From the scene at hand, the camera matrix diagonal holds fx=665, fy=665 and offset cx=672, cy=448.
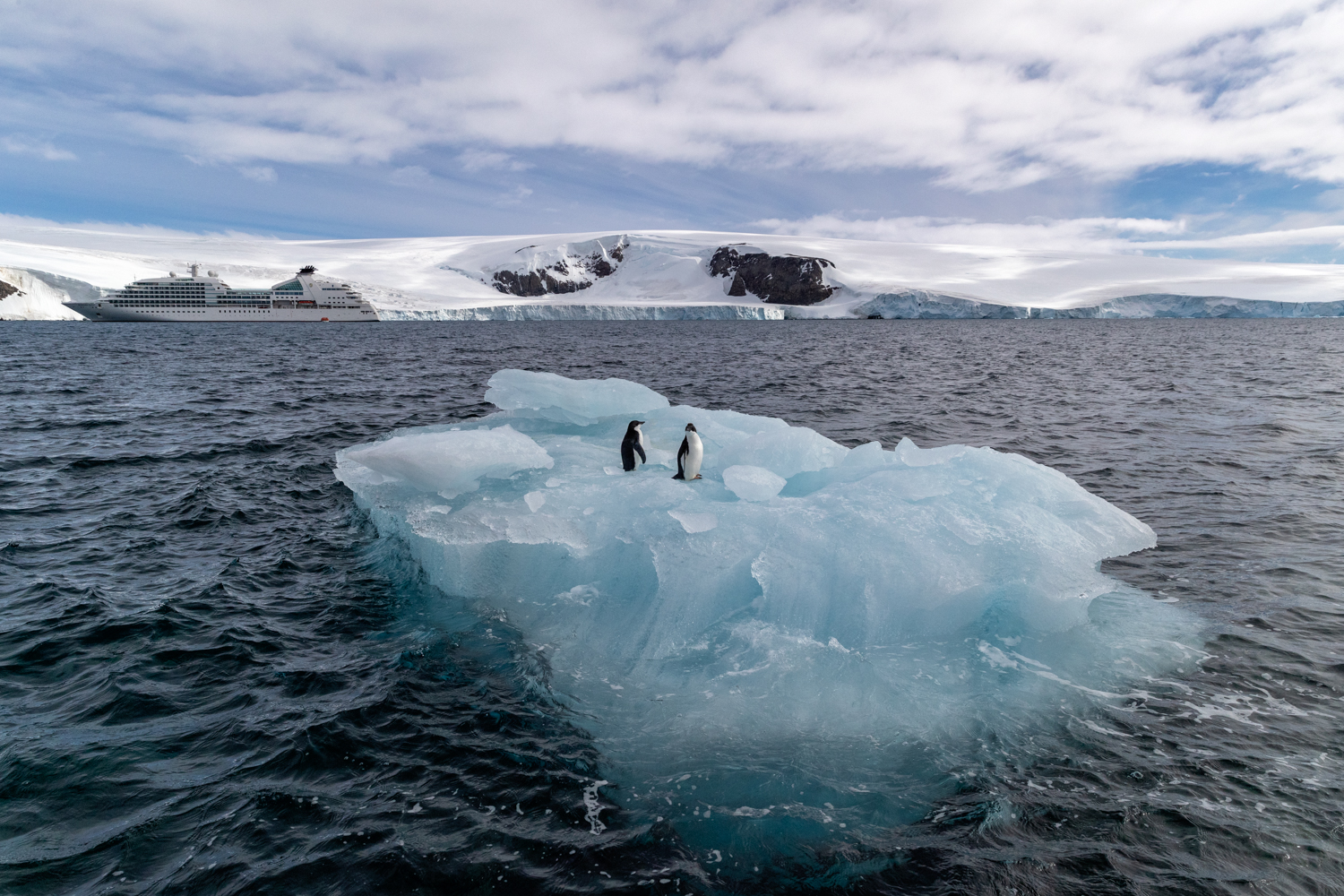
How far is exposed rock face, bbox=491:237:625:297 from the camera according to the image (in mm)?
145250

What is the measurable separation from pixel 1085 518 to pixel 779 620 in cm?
343

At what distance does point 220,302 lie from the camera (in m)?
78.1

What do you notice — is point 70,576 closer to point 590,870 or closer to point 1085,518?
point 590,870

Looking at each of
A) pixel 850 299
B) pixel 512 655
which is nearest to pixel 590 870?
pixel 512 655

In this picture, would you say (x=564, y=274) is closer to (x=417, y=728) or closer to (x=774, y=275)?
(x=774, y=275)

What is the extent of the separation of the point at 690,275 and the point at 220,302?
3764 inches

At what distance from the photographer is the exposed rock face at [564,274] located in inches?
5719

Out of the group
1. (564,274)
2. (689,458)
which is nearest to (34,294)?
(689,458)

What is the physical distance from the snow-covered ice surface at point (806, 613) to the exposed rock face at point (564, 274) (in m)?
140

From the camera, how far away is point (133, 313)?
239 ft

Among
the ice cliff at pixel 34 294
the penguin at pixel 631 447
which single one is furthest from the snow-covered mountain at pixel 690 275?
the penguin at pixel 631 447

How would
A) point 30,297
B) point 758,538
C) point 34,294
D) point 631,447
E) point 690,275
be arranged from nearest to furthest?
point 758,538 < point 631,447 < point 30,297 < point 34,294 < point 690,275

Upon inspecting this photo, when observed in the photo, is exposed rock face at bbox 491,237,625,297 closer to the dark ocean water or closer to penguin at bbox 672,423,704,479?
the dark ocean water

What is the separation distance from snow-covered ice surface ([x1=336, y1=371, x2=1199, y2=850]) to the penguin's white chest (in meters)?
0.58
